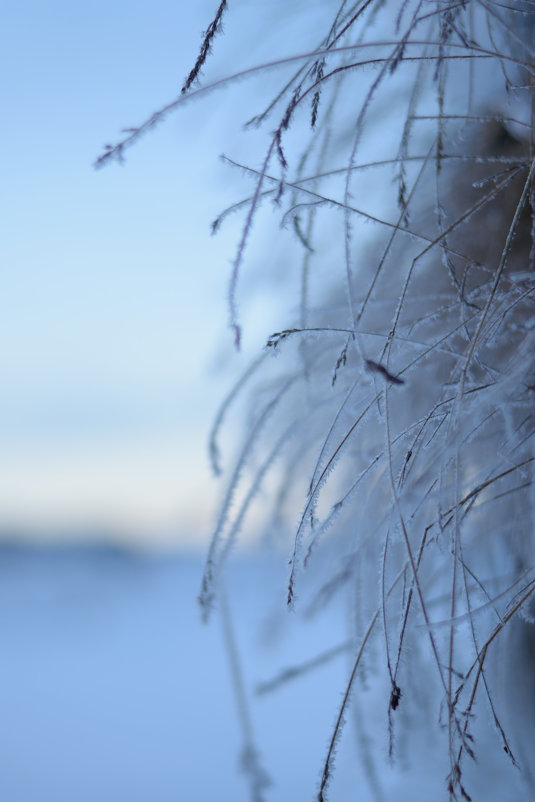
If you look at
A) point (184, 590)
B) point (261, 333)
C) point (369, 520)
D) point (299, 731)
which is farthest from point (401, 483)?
point (184, 590)

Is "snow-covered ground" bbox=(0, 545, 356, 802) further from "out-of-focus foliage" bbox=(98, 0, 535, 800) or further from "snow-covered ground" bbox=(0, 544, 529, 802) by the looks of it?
"out-of-focus foliage" bbox=(98, 0, 535, 800)

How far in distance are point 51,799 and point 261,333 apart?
0.39m

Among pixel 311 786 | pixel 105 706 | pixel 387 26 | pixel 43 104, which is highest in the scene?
pixel 43 104

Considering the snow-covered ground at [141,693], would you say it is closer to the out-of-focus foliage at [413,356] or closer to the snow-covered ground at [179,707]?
the snow-covered ground at [179,707]

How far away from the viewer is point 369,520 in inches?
16.0

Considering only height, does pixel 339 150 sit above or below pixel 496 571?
above

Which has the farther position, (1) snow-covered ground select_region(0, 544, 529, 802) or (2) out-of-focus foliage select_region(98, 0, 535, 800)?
(1) snow-covered ground select_region(0, 544, 529, 802)

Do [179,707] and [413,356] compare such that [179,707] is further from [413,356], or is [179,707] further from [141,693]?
[413,356]

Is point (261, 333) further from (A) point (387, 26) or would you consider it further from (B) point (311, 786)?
(B) point (311, 786)

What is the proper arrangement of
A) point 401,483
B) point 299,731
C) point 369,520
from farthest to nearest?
1. point 299,731
2. point 369,520
3. point 401,483

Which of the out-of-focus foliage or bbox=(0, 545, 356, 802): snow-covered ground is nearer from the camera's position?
the out-of-focus foliage

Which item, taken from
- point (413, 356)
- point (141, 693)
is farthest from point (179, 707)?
point (413, 356)

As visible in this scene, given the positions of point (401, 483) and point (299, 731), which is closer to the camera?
point (401, 483)

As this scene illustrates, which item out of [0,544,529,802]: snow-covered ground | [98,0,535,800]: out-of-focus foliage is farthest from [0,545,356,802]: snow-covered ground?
[98,0,535,800]: out-of-focus foliage
